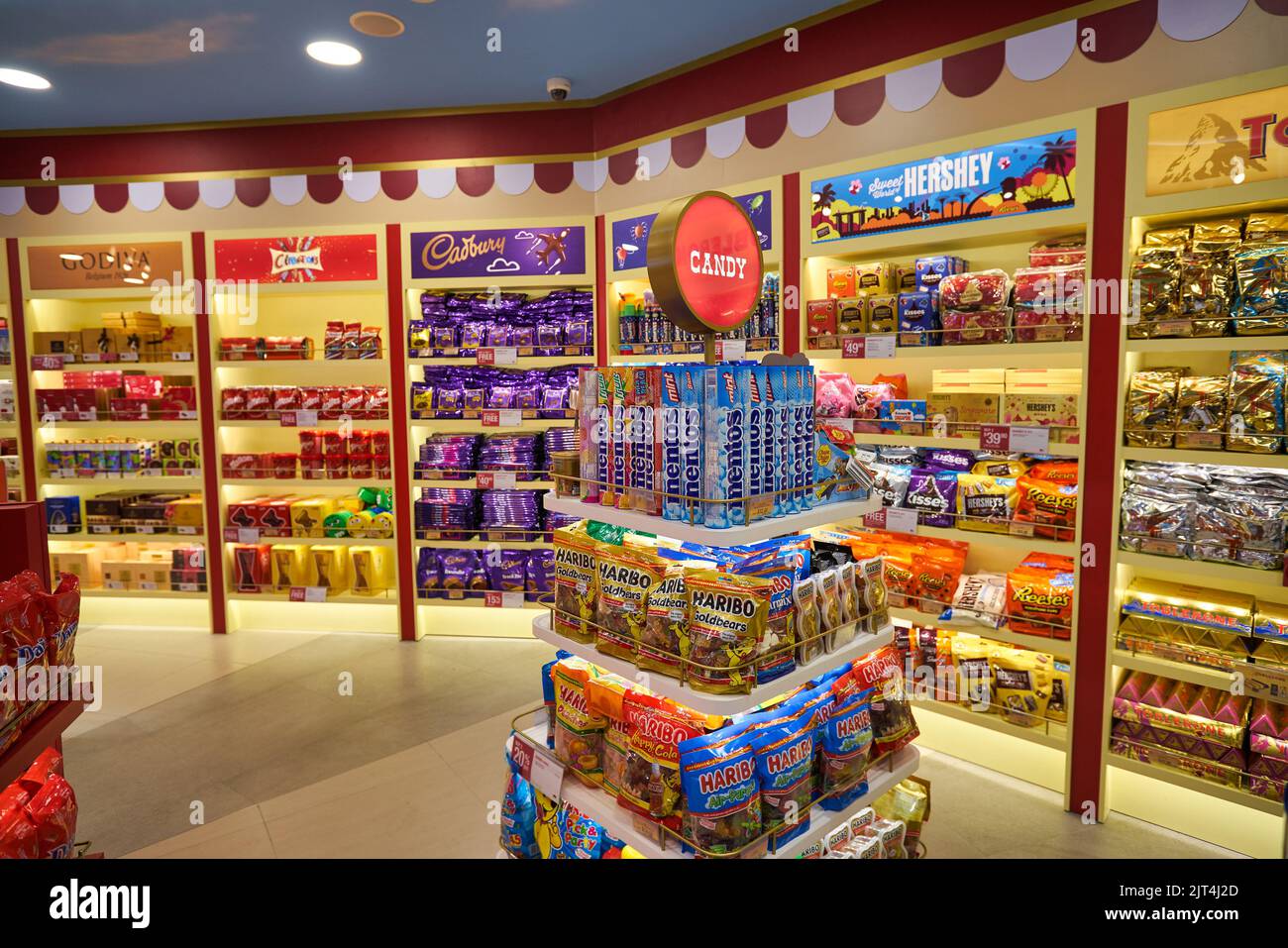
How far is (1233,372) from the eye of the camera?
256cm

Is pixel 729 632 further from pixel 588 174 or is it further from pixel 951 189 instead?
pixel 588 174

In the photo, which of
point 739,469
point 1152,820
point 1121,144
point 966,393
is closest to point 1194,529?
point 966,393

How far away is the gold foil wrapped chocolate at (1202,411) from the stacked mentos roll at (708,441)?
169 cm

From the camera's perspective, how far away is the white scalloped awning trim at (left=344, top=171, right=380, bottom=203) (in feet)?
15.6

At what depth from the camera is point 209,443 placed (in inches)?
198

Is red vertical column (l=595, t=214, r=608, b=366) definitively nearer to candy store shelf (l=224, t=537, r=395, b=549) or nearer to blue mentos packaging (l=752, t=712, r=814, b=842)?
candy store shelf (l=224, t=537, r=395, b=549)

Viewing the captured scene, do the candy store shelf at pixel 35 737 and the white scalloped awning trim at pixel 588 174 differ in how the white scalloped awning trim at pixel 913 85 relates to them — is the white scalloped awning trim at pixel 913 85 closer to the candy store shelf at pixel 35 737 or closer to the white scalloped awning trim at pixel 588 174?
the white scalloped awning trim at pixel 588 174

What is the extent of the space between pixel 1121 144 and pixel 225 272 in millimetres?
4967

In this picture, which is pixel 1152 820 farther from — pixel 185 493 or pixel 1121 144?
pixel 185 493

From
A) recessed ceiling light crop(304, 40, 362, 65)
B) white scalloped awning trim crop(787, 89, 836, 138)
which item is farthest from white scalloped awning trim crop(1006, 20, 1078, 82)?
recessed ceiling light crop(304, 40, 362, 65)

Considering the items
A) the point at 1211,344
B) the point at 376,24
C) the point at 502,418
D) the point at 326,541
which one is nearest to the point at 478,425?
the point at 502,418

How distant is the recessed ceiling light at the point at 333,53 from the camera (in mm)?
3725

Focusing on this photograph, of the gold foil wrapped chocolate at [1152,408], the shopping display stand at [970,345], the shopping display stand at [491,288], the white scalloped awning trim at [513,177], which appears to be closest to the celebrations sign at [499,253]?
the shopping display stand at [491,288]

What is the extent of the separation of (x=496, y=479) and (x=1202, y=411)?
11.8ft
